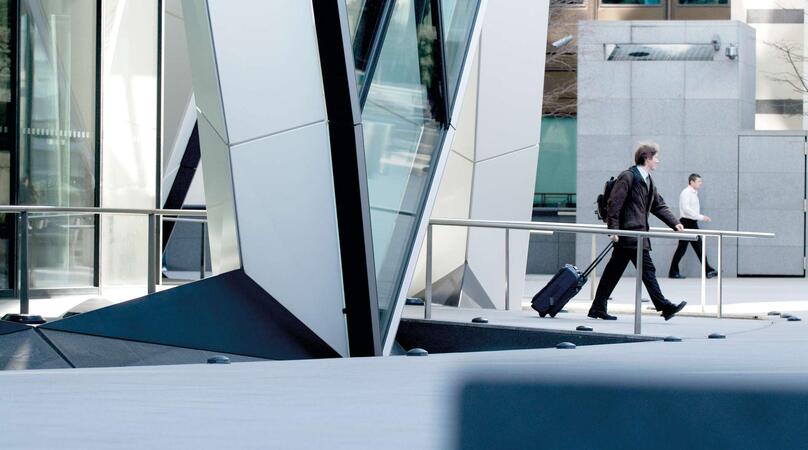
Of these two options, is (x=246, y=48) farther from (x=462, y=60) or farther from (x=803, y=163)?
(x=803, y=163)

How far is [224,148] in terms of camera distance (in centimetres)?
859

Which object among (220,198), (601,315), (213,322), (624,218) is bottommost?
(601,315)

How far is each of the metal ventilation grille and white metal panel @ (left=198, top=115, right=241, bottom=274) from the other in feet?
56.9

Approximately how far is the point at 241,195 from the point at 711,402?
728 cm

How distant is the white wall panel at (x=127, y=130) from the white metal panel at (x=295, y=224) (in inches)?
264

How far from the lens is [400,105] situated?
35.9 ft

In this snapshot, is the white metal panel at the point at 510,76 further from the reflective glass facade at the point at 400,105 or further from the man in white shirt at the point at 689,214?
the man in white shirt at the point at 689,214

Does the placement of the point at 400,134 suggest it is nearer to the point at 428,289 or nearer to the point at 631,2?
the point at 428,289

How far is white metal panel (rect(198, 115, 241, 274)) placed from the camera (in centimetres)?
866

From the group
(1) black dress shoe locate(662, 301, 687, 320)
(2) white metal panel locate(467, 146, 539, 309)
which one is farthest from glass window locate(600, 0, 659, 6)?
(1) black dress shoe locate(662, 301, 687, 320)

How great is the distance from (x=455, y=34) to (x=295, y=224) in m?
4.06

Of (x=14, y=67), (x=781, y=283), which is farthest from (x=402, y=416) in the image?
(x=781, y=283)

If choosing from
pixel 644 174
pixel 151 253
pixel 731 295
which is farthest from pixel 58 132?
pixel 731 295

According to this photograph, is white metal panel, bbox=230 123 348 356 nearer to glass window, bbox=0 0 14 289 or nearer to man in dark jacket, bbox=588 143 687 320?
man in dark jacket, bbox=588 143 687 320
